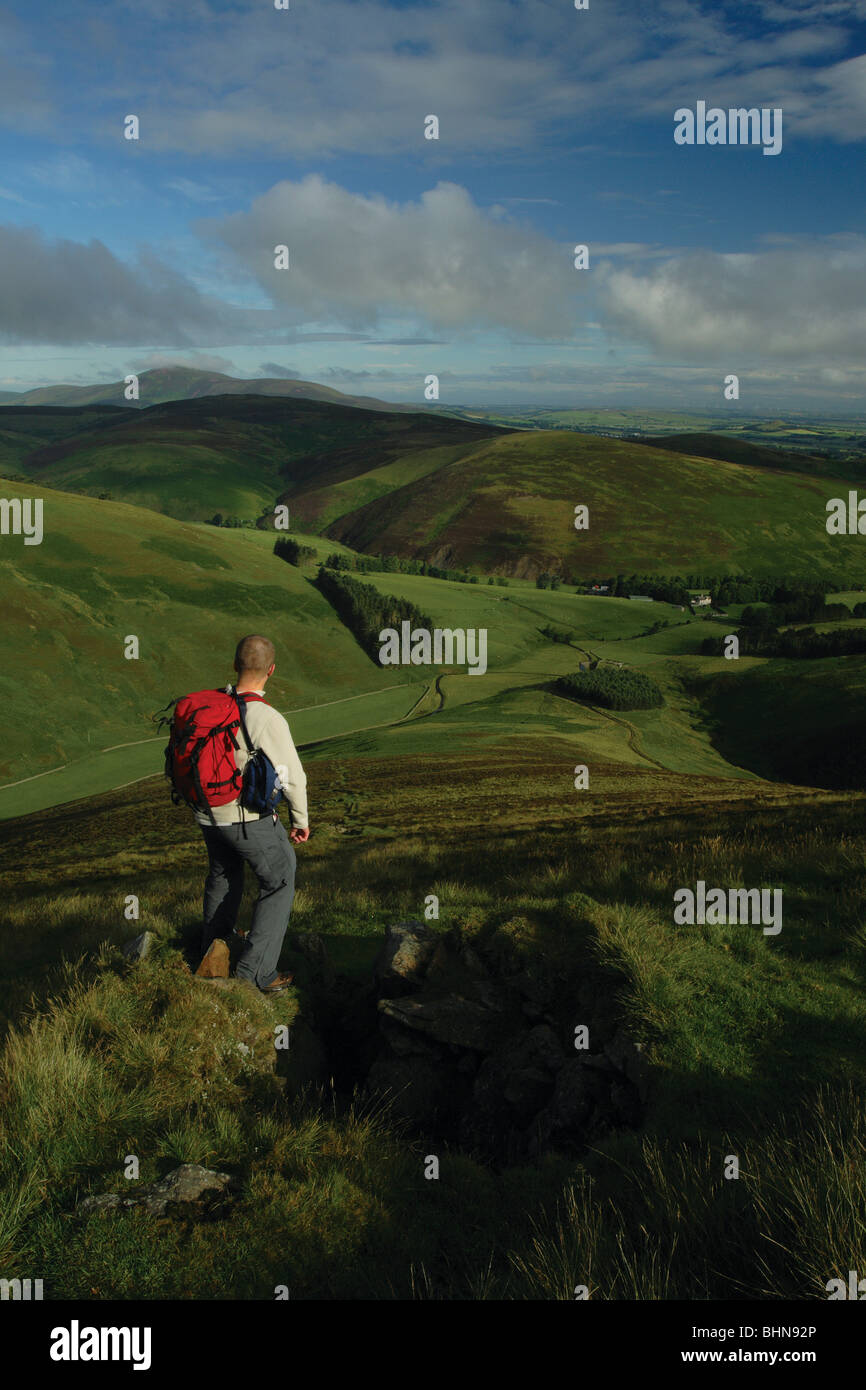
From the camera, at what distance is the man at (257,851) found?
7.39 metres

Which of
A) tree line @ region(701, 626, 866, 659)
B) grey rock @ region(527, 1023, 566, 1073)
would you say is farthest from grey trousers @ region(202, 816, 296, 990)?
tree line @ region(701, 626, 866, 659)

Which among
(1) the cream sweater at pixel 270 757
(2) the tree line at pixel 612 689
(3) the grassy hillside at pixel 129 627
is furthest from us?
(2) the tree line at pixel 612 689

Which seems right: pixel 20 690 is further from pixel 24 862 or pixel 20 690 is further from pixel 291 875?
pixel 291 875

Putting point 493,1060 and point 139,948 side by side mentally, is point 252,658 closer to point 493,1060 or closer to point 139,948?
point 139,948

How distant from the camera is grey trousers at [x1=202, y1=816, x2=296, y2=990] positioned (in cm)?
766

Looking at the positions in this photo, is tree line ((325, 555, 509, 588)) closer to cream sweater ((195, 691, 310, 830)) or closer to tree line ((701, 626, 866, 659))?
tree line ((701, 626, 866, 659))

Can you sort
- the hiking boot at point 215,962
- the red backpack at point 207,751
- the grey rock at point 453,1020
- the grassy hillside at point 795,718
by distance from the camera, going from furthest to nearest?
the grassy hillside at point 795,718
the hiking boot at point 215,962
the grey rock at point 453,1020
the red backpack at point 207,751

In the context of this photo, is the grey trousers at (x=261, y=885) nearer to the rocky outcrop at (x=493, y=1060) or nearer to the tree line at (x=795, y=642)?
the rocky outcrop at (x=493, y=1060)

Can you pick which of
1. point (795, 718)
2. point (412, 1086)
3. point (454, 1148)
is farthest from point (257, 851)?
point (795, 718)

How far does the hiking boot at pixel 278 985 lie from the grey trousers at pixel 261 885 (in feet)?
0.16

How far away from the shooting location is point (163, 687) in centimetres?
8650

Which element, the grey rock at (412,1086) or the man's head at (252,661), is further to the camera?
the man's head at (252,661)

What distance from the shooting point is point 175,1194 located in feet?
16.5

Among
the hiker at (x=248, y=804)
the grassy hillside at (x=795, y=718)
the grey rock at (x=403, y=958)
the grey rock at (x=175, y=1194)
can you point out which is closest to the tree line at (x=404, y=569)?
the grassy hillside at (x=795, y=718)
